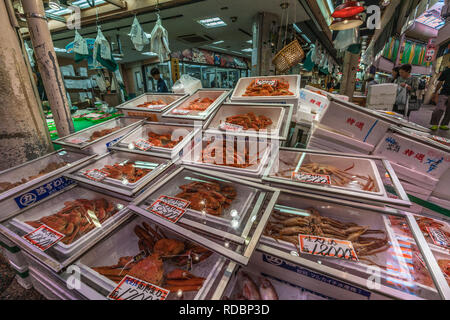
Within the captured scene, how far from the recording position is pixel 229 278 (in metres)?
0.99

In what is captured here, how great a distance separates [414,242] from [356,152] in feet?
Result: 3.73

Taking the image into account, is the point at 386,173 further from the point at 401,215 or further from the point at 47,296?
the point at 47,296

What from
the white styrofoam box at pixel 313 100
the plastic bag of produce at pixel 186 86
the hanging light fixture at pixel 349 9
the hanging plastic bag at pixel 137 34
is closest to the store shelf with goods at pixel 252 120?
the plastic bag of produce at pixel 186 86

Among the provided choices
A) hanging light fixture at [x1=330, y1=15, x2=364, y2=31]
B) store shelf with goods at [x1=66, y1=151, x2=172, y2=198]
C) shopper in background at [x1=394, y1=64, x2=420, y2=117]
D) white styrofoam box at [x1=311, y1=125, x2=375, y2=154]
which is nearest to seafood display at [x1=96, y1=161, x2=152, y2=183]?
store shelf with goods at [x1=66, y1=151, x2=172, y2=198]

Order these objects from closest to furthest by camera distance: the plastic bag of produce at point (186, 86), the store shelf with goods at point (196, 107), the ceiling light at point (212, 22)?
the store shelf with goods at point (196, 107), the plastic bag of produce at point (186, 86), the ceiling light at point (212, 22)

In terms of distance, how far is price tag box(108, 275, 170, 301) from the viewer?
1.00m

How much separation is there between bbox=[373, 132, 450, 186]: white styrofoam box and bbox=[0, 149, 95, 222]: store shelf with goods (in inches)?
128

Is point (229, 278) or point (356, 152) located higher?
point (356, 152)

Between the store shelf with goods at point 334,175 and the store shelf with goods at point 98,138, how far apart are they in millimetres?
2164

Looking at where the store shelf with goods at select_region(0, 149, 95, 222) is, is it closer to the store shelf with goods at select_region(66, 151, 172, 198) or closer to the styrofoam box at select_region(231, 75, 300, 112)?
the store shelf with goods at select_region(66, 151, 172, 198)

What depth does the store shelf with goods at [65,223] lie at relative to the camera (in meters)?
1.20

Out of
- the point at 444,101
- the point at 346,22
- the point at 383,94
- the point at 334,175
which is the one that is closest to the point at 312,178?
A: the point at 334,175

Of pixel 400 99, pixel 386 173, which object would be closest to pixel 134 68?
pixel 400 99

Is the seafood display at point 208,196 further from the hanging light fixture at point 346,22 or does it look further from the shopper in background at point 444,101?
the shopper in background at point 444,101
